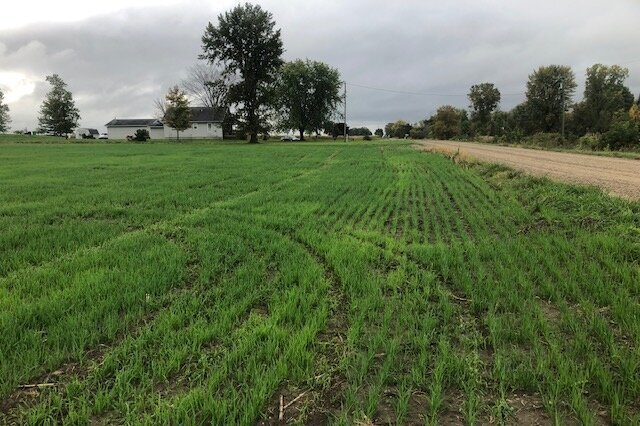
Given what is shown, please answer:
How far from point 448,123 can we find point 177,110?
59.7 metres

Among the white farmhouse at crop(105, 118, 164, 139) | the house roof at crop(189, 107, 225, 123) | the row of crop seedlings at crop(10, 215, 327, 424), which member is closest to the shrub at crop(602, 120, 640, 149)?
the row of crop seedlings at crop(10, 215, 327, 424)

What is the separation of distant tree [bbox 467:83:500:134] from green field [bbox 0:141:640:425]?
313 feet

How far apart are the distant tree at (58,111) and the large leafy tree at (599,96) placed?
101304mm

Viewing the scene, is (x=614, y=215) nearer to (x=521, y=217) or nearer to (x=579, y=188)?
(x=521, y=217)

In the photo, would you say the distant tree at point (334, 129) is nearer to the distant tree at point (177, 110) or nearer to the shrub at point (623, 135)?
the distant tree at point (177, 110)

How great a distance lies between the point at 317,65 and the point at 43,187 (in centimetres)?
7654

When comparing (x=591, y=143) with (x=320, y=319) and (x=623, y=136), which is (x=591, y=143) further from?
(x=320, y=319)

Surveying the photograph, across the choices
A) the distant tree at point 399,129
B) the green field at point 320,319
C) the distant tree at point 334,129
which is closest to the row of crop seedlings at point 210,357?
the green field at point 320,319

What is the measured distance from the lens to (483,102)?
96.6 meters

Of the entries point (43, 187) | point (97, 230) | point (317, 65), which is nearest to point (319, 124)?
point (317, 65)

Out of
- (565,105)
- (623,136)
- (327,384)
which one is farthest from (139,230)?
(565,105)

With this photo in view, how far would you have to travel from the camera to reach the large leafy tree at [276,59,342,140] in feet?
268

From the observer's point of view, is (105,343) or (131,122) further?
(131,122)

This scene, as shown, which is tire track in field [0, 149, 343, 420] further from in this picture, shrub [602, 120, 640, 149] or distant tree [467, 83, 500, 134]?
distant tree [467, 83, 500, 134]
